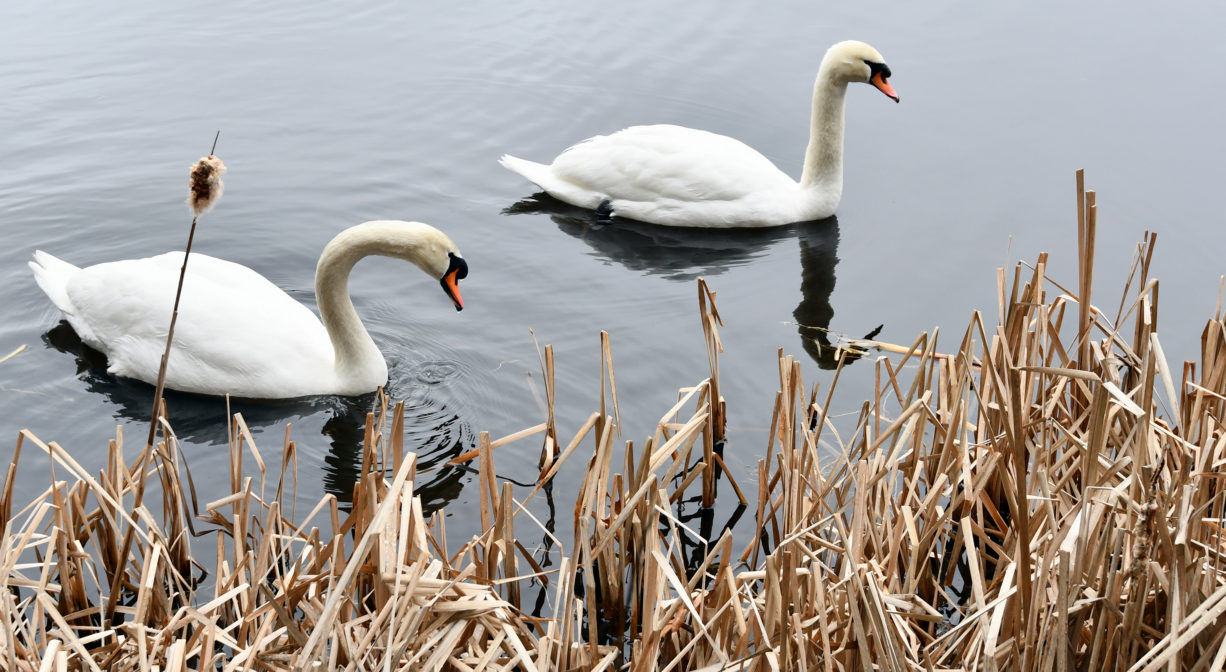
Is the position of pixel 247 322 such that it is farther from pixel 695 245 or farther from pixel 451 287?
pixel 695 245

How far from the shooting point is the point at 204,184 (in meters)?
2.93

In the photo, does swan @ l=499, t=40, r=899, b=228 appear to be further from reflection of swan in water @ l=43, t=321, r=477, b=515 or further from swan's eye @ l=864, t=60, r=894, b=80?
reflection of swan in water @ l=43, t=321, r=477, b=515

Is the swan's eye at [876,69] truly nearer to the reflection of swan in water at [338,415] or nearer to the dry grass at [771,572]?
the reflection of swan in water at [338,415]

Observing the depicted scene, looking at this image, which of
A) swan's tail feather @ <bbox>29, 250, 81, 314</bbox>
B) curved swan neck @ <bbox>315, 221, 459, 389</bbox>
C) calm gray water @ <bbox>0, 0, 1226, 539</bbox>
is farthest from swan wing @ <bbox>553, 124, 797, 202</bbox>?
swan's tail feather @ <bbox>29, 250, 81, 314</bbox>

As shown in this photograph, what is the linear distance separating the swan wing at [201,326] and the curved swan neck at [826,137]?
364 centimetres

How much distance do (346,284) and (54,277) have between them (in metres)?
1.79

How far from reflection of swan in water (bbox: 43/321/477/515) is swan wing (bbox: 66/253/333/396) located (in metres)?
0.09

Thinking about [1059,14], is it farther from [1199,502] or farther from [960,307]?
[1199,502]

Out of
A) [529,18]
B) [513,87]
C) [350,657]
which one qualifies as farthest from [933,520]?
[529,18]

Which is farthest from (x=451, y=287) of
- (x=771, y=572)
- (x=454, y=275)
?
(x=771, y=572)

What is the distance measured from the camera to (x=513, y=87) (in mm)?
10266

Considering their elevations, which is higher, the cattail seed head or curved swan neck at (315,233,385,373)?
the cattail seed head

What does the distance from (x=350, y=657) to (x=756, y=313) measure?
4.34 meters

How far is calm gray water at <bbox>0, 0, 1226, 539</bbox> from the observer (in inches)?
249
